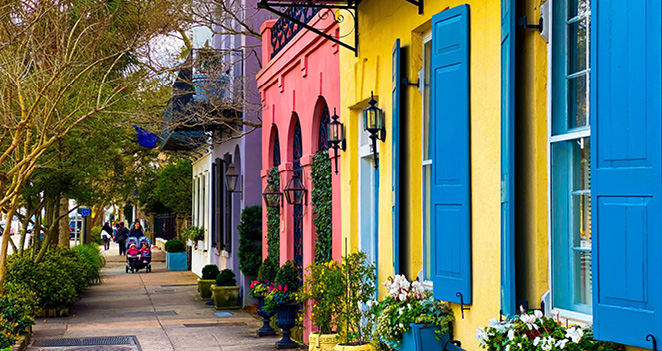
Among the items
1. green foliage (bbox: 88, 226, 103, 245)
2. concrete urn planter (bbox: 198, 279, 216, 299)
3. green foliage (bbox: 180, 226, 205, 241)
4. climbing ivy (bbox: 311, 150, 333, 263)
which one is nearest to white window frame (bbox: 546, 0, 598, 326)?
climbing ivy (bbox: 311, 150, 333, 263)

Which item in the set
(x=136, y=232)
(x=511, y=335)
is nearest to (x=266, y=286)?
(x=511, y=335)

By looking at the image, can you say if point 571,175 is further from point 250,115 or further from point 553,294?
point 250,115

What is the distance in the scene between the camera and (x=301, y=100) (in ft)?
40.0

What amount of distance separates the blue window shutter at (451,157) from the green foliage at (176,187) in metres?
25.7

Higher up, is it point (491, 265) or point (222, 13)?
point (222, 13)

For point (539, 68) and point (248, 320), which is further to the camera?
point (248, 320)

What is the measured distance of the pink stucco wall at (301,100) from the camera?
10.5m

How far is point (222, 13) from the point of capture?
58.6 feet

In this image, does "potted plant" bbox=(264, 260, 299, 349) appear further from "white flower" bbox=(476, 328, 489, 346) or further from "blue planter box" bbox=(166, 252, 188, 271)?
"blue planter box" bbox=(166, 252, 188, 271)

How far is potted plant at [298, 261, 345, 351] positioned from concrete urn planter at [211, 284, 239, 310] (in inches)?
297

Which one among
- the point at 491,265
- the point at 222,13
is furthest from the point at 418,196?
the point at 222,13

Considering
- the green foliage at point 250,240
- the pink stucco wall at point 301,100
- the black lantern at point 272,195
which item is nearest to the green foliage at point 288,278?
the pink stucco wall at point 301,100

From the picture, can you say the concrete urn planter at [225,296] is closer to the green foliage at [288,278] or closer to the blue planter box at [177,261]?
the green foliage at [288,278]

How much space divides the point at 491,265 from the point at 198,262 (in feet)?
70.1
